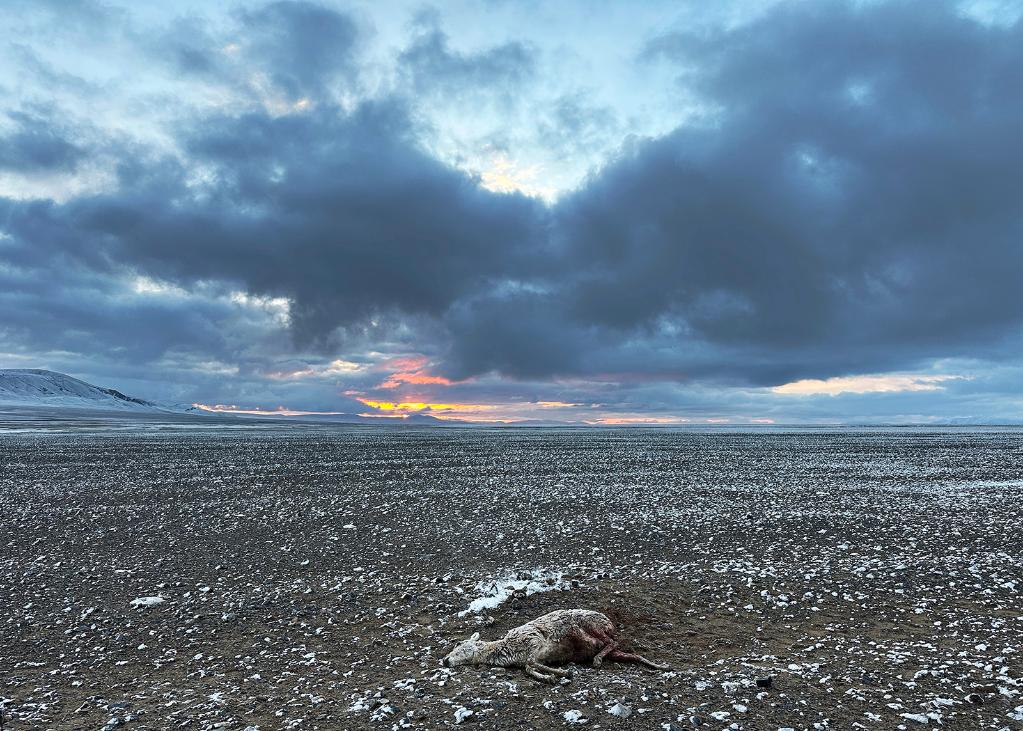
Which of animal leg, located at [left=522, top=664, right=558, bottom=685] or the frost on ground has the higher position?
animal leg, located at [left=522, top=664, right=558, bottom=685]

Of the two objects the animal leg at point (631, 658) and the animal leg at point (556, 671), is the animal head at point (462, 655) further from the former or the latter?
the animal leg at point (631, 658)

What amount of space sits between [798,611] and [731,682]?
3.54 meters

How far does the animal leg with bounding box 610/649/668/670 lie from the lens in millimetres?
8148

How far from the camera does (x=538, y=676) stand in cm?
768

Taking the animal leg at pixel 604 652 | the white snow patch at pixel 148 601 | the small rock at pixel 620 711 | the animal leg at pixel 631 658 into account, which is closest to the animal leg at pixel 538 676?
the animal leg at pixel 604 652

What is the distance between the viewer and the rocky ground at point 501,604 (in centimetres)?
715

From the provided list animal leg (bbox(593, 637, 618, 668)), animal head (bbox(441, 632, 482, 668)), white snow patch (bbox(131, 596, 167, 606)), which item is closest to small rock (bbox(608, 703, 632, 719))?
animal leg (bbox(593, 637, 618, 668))

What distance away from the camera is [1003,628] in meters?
9.07

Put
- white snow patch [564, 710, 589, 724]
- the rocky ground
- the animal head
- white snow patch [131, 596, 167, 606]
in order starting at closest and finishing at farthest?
white snow patch [564, 710, 589, 724], the rocky ground, the animal head, white snow patch [131, 596, 167, 606]

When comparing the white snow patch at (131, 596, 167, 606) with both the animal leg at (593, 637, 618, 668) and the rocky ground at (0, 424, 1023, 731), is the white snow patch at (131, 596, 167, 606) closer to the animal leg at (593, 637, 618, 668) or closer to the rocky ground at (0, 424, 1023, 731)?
the rocky ground at (0, 424, 1023, 731)

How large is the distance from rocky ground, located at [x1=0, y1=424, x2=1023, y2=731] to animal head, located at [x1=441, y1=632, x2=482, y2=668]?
21 centimetres

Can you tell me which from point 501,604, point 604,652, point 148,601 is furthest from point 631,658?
point 148,601

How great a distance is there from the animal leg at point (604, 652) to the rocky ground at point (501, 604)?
17cm

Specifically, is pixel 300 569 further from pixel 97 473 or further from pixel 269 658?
pixel 97 473
